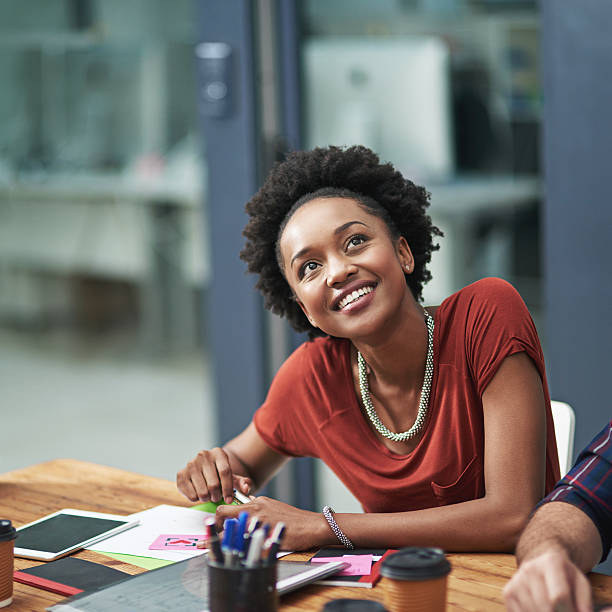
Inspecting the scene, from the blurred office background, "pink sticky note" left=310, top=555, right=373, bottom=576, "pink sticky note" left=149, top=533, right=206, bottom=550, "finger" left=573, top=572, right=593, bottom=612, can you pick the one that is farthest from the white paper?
the blurred office background

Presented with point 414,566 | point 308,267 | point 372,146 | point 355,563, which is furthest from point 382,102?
point 414,566

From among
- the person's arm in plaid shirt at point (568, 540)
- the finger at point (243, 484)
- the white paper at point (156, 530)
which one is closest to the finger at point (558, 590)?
the person's arm in plaid shirt at point (568, 540)

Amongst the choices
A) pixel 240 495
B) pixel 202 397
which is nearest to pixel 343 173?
pixel 240 495

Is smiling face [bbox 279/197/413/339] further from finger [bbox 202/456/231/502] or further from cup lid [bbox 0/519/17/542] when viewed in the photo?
cup lid [bbox 0/519/17/542]

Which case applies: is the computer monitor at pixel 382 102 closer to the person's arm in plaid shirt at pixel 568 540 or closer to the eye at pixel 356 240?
the eye at pixel 356 240

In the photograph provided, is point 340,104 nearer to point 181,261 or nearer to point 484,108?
point 484,108

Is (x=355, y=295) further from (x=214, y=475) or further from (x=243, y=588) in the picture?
(x=243, y=588)

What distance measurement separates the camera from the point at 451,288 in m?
2.85

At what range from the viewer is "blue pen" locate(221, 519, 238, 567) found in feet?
3.32

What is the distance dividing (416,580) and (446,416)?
1.66 feet

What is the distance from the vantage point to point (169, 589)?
1.16m

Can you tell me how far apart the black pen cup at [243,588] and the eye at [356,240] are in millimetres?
572

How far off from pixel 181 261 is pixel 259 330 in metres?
2.37

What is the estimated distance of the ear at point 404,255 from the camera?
154 centimetres
